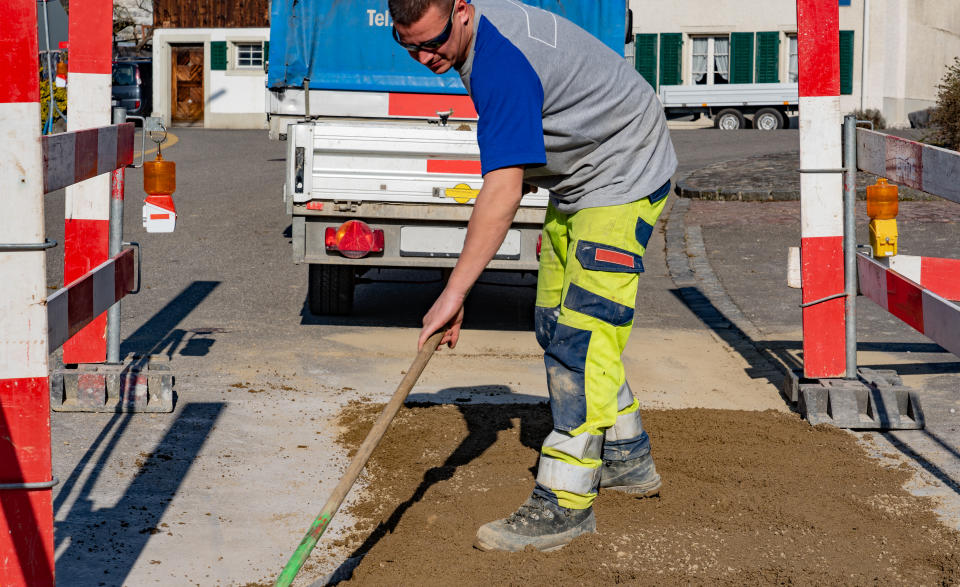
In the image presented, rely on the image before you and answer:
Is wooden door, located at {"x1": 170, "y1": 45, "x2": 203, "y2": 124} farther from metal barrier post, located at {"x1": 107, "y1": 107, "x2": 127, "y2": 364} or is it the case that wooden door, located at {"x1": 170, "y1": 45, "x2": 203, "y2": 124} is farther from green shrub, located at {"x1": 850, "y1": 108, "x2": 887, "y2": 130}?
metal barrier post, located at {"x1": 107, "y1": 107, "x2": 127, "y2": 364}

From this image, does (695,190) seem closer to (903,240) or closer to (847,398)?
(903,240)

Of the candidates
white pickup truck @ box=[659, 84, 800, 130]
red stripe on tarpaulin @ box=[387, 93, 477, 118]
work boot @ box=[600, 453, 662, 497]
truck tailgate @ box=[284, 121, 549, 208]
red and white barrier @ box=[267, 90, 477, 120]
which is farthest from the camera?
white pickup truck @ box=[659, 84, 800, 130]

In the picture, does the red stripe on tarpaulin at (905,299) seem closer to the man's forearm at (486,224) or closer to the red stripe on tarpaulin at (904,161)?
the red stripe on tarpaulin at (904,161)

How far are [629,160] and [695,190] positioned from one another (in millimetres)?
10697

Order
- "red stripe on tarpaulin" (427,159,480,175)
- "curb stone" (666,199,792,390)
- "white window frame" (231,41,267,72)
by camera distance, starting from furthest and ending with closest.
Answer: "white window frame" (231,41,267,72) < "red stripe on tarpaulin" (427,159,480,175) < "curb stone" (666,199,792,390)

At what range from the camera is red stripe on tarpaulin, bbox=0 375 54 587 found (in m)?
2.43

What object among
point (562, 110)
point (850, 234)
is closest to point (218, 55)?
point (850, 234)

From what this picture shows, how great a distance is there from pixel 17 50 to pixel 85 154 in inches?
53.7

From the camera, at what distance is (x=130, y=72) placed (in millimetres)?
32844

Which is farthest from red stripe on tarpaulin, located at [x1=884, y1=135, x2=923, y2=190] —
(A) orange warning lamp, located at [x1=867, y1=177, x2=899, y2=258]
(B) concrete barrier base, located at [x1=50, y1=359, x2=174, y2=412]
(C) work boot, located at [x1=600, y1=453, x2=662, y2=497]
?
(B) concrete barrier base, located at [x1=50, y1=359, x2=174, y2=412]

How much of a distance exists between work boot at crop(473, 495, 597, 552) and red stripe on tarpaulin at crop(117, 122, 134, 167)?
7.06 feet

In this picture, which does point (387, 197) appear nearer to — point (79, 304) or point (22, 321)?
point (79, 304)

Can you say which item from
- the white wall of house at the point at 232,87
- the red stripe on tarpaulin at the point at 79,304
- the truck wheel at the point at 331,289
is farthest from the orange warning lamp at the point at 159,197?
the white wall of house at the point at 232,87

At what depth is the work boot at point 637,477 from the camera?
3.95 meters
